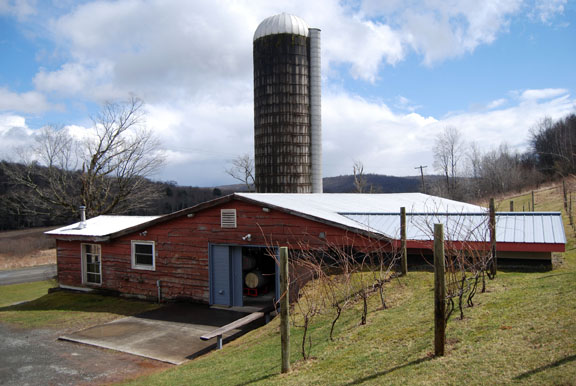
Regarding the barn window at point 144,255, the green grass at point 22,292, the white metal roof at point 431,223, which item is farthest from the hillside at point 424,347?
the green grass at point 22,292

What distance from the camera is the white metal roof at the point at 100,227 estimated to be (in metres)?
16.2

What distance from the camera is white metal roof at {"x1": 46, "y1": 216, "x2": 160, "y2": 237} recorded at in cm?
1616

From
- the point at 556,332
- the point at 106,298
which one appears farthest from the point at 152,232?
the point at 556,332

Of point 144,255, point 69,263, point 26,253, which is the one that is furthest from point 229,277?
point 26,253

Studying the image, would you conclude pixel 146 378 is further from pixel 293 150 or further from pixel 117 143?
pixel 117 143

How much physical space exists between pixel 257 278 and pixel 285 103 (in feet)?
35.5

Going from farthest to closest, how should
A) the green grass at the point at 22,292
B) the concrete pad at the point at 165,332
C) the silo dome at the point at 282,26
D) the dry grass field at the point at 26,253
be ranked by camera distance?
the dry grass field at the point at 26,253 → the silo dome at the point at 282,26 → the green grass at the point at 22,292 → the concrete pad at the point at 165,332

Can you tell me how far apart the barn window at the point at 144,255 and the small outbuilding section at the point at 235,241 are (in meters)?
0.04

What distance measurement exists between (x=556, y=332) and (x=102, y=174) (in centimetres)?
3519

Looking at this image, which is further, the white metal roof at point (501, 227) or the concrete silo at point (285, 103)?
the concrete silo at point (285, 103)

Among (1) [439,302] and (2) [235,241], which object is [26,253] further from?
(1) [439,302]

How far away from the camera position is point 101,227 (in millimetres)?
17266

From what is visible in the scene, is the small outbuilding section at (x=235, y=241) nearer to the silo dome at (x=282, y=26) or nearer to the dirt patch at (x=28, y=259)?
the silo dome at (x=282, y=26)

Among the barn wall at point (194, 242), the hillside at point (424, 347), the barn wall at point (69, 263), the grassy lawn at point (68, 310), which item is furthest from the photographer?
the barn wall at point (69, 263)
